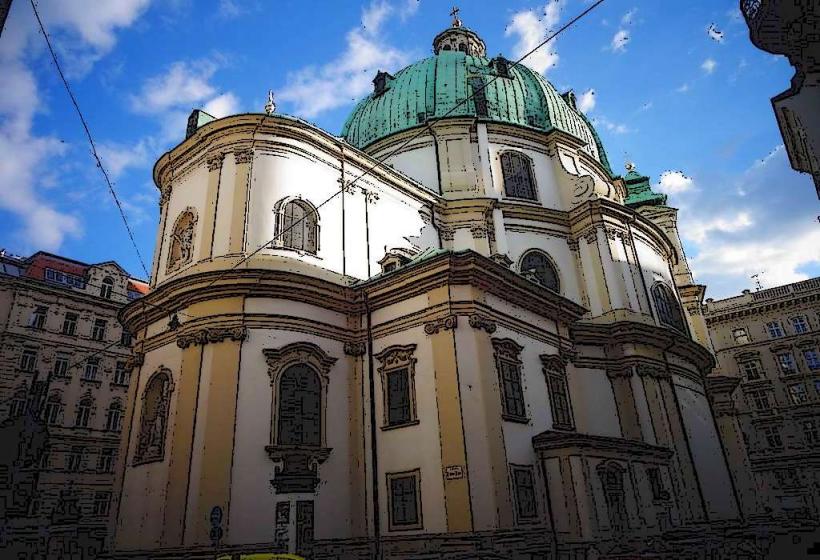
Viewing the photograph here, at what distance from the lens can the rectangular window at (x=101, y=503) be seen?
29.2m

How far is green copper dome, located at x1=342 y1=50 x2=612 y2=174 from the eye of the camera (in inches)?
1039

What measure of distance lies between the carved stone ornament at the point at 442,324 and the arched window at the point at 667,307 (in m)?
12.5

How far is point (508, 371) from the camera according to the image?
16344 mm

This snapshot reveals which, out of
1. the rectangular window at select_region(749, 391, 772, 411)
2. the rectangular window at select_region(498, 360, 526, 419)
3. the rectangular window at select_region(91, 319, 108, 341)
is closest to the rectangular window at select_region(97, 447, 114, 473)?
the rectangular window at select_region(91, 319, 108, 341)

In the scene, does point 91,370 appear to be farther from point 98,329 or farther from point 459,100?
point 459,100

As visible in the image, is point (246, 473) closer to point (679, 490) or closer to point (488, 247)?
point (488, 247)

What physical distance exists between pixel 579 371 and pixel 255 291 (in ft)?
39.2

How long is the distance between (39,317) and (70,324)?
5.26 ft

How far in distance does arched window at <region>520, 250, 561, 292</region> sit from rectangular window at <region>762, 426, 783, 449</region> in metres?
27.2

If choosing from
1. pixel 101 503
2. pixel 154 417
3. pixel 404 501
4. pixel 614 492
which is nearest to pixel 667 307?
pixel 614 492

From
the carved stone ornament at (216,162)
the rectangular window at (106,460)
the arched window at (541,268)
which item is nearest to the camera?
the carved stone ornament at (216,162)

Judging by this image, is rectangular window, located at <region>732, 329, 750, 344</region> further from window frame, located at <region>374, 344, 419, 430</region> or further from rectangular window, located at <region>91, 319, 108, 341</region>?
rectangular window, located at <region>91, 319, 108, 341</region>

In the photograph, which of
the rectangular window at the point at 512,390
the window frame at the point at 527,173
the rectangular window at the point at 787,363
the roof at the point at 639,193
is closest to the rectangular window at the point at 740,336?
the rectangular window at the point at 787,363

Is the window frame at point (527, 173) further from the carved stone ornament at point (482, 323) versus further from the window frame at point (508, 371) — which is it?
the carved stone ornament at point (482, 323)
